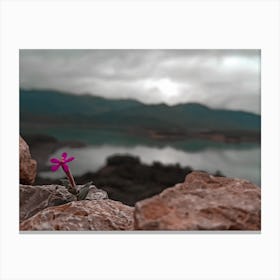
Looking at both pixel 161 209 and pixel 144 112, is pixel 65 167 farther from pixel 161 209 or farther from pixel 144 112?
pixel 161 209

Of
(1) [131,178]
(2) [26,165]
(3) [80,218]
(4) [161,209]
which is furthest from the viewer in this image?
(1) [131,178]

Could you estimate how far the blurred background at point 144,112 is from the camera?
442 cm

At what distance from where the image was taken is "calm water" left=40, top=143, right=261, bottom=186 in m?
4.41

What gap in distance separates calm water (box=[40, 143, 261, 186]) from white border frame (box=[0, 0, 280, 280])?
13 cm

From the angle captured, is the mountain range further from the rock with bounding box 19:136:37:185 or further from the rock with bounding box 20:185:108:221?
the rock with bounding box 20:185:108:221

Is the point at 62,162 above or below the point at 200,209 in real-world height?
above
